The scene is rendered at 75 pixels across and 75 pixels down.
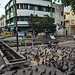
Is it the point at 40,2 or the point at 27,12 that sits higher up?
the point at 40,2

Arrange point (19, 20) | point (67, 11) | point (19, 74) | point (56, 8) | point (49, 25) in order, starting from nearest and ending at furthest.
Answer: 1. point (19, 74)
2. point (49, 25)
3. point (19, 20)
4. point (56, 8)
5. point (67, 11)

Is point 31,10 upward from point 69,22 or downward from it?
upward

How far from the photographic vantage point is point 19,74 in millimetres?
6277

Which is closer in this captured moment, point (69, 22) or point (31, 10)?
point (31, 10)

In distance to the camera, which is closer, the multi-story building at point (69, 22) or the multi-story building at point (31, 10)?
the multi-story building at point (31, 10)

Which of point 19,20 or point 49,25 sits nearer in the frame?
point 49,25

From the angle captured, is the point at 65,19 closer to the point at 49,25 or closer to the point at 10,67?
the point at 49,25

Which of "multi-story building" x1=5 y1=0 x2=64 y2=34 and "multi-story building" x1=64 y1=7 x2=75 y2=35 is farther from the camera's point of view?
"multi-story building" x1=64 y1=7 x2=75 y2=35

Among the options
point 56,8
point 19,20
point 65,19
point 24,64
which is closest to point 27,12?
point 19,20

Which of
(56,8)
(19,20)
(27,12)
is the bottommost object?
(19,20)

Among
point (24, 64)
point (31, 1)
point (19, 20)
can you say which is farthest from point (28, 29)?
point (24, 64)

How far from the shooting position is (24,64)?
23.7 ft

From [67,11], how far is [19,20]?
2389 centimetres

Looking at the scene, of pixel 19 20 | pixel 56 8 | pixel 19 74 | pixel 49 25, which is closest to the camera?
pixel 19 74
